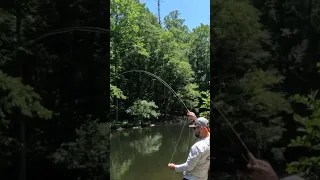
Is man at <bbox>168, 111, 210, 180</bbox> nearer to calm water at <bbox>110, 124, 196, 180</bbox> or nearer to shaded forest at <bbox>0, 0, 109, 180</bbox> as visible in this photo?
shaded forest at <bbox>0, 0, 109, 180</bbox>

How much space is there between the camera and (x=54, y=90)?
7.25ft

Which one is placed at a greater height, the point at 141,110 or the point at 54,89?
the point at 54,89

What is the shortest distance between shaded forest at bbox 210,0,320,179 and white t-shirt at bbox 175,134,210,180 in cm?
113

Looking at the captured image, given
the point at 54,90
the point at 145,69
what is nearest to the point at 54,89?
the point at 54,90

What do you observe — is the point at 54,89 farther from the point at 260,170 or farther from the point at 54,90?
the point at 260,170

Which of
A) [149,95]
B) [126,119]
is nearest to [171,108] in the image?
[149,95]

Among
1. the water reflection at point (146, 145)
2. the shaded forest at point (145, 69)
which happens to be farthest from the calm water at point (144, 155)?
the shaded forest at point (145, 69)

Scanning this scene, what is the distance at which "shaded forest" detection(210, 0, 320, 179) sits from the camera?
2.00 metres

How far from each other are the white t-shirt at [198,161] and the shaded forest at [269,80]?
3.71 feet

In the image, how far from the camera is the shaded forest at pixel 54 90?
7.16 ft

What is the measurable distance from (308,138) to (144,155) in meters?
12.6

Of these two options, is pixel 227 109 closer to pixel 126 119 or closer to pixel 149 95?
pixel 126 119

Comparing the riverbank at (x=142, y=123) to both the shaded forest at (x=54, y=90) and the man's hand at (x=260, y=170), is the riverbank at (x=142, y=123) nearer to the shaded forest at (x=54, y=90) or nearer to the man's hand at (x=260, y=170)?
the shaded forest at (x=54, y=90)

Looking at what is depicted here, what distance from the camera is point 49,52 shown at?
220 centimetres
